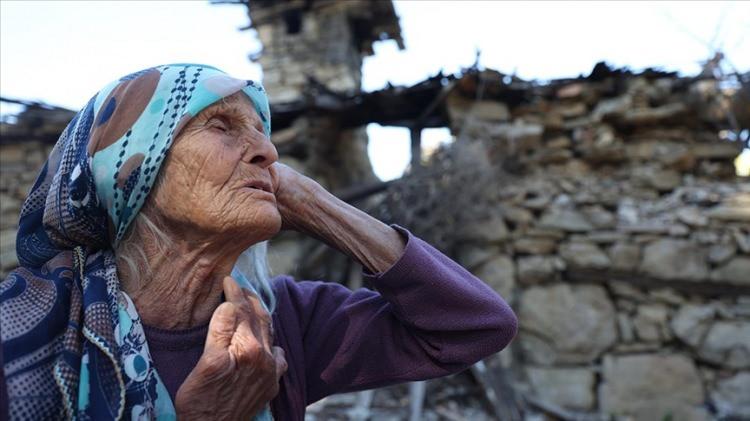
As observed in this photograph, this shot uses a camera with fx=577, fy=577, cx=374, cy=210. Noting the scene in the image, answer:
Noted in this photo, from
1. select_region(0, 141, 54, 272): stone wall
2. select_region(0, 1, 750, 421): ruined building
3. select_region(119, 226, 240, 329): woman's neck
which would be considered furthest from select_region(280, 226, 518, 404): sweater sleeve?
select_region(0, 1, 750, 421): ruined building

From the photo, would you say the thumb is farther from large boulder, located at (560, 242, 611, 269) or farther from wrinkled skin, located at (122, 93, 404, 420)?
large boulder, located at (560, 242, 611, 269)

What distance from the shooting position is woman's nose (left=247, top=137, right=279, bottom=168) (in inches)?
53.2

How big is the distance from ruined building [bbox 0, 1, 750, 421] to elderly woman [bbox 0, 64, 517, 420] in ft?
9.76

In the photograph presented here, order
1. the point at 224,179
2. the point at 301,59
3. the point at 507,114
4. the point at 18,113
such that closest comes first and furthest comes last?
the point at 224,179 → the point at 18,113 → the point at 507,114 → the point at 301,59

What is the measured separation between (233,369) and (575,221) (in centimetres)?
452

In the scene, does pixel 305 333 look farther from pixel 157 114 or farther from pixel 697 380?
pixel 697 380

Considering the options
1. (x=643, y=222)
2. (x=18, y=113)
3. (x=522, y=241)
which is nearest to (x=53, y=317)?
(x=18, y=113)

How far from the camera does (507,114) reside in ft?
19.1

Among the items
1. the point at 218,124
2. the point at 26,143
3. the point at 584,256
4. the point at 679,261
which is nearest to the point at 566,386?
the point at 584,256

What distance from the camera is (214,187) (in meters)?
1.28

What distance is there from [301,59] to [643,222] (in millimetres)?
4690

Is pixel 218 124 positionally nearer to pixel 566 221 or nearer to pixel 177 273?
pixel 177 273

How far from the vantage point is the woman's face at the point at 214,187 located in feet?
4.17

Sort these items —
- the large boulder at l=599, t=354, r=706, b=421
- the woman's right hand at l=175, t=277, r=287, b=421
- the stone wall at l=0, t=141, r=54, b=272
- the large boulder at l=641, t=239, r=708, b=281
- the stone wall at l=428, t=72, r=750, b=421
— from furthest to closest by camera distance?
the large boulder at l=641, t=239, r=708, b=281 → the stone wall at l=428, t=72, r=750, b=421 → the large boulder at l=599, t=354, r=706, b=421 → the stone wall at l=0, t=141, r=54, b=272 → the woman's right hand at l=175, t=277, r=287, b=421
